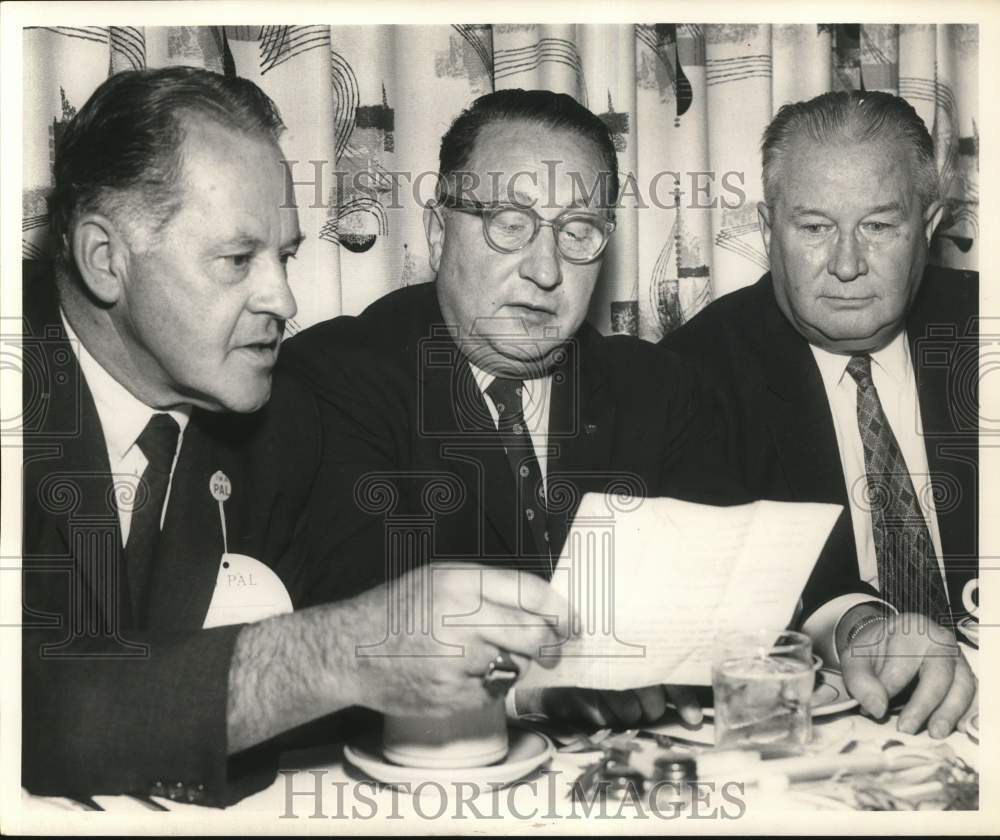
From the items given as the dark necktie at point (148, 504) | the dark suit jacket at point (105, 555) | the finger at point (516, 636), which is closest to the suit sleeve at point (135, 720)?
the dark suit jacket at point (105, 555)

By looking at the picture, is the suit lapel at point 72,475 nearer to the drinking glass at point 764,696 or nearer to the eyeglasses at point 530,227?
the eyeglasses at point 530,227

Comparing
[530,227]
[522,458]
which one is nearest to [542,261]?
[530,227]

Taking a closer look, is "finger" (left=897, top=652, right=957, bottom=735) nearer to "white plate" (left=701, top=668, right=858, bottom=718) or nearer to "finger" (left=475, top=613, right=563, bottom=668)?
"white plate" (left=701, top=668, right=858, bottom=718)

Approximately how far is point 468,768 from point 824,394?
82cm

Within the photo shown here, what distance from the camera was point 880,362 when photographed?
1.82 m

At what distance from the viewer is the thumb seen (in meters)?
1.69

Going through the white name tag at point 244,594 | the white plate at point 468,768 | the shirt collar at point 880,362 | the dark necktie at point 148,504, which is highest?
the shirt collar at point 880,362

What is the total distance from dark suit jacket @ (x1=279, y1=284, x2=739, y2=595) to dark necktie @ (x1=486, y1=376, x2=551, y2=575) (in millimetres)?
10

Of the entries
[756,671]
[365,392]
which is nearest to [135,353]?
[365,392]

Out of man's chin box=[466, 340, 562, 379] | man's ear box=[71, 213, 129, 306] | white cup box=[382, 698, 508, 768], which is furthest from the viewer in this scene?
man's chin box=[466, 340, 562, 379]

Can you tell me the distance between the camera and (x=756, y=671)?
1643 millimetres

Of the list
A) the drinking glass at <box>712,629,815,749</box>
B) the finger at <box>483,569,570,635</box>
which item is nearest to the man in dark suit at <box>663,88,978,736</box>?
the drinking glass at <box>712,629,815,749</box>

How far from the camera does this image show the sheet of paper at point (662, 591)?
1676 mm

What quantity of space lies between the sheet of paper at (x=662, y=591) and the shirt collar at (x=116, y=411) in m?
0.66
